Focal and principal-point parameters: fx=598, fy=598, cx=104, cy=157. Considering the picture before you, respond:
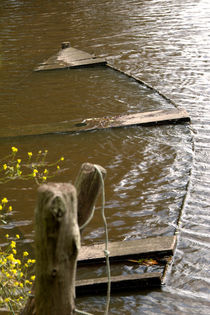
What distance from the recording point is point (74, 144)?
679 centimetres

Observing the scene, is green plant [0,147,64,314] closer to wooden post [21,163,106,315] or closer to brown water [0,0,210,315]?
brown water [0,0,210,315]

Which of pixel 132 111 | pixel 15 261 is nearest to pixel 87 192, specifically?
pixel 15 261

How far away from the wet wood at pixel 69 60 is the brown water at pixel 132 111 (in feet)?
0.57

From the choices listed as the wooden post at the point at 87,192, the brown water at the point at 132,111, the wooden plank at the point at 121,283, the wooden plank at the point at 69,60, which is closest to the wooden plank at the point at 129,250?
the brown water at the point at 132,111

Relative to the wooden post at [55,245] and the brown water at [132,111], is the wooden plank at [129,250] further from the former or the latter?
the wooden post at [55,245]

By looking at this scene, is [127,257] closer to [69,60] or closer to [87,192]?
[87,192]

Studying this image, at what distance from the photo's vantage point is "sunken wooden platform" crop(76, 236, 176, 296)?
4.03 metres

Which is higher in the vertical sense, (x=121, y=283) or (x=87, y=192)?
(x=87, y=192)

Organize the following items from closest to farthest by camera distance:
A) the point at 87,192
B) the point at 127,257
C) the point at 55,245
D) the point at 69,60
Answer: the point at 55,245 < the point at 87,192 < the point at 127,257 < the point at 69,60

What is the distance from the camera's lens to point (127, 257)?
170 inches

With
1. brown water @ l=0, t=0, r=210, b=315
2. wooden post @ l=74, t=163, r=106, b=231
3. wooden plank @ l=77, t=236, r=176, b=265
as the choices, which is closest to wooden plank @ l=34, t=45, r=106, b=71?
brown water @ l=0, t=0, r=210, b=315

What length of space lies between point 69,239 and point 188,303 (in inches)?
79.1

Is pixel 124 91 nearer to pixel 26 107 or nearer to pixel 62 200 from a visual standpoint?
pixel 26 107

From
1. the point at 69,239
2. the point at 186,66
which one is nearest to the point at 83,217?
the point at 69,239
